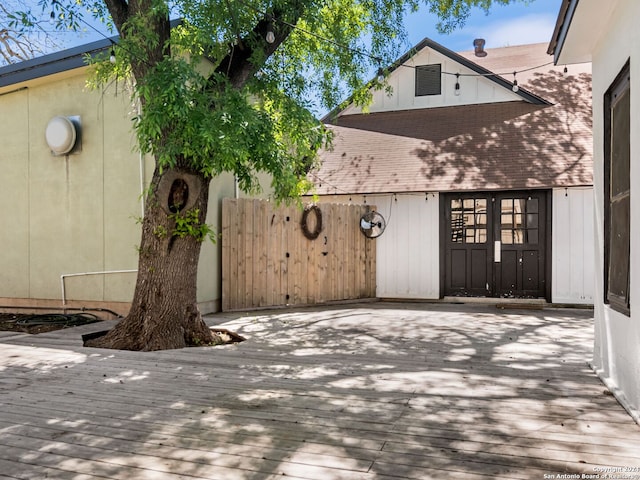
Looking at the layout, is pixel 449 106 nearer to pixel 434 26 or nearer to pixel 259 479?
pixel 434 26

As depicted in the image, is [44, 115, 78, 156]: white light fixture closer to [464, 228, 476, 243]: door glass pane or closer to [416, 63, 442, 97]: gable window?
[464, 228, 476, 243]: door glass pane

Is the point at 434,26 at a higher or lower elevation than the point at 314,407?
higher

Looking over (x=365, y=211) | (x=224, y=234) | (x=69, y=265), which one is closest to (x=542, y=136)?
(x=365, y=211)

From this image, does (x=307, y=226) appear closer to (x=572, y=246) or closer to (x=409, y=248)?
(x=409, y=248)

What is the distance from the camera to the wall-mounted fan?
10.3 m

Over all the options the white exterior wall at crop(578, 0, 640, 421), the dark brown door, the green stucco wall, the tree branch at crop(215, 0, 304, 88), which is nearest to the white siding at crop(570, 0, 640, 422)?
the white exterior wall at crop(578, 0, 640, 421)

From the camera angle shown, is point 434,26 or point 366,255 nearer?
point 434,26

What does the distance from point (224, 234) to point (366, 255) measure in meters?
3.37

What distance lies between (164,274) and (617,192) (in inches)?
183

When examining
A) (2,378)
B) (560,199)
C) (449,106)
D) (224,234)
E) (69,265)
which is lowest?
(2,378)

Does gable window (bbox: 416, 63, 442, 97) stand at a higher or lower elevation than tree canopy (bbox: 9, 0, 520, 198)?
higher

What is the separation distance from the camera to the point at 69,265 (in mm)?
8039

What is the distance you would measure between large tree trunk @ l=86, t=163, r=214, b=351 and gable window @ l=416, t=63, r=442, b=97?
26.0 feet

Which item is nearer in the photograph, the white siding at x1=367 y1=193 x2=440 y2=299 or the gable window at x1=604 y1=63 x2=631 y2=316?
the gable window at x1=604 y1=63 x2=631 y2=316
